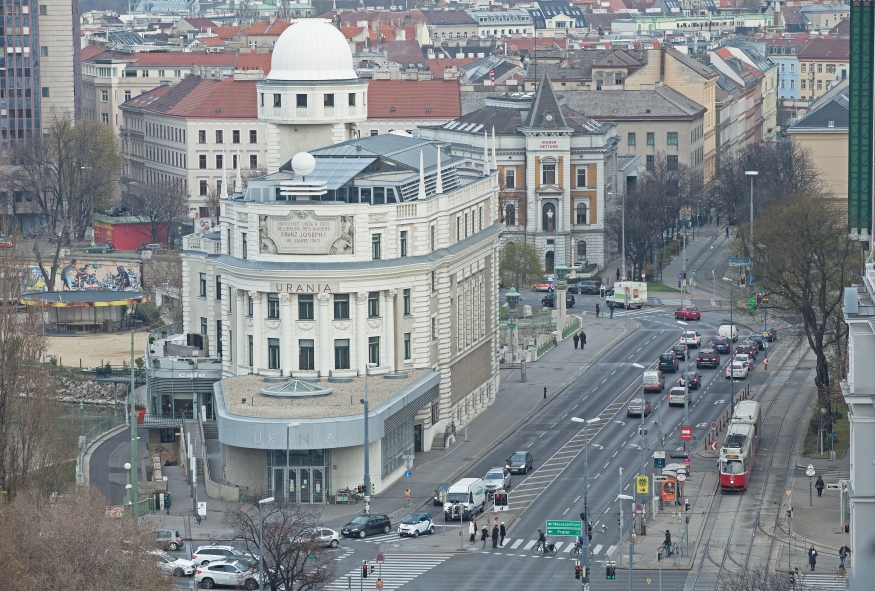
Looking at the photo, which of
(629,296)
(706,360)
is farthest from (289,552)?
(629,296)

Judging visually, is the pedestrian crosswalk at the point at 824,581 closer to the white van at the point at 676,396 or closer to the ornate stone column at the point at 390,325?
the ornate stone column at the point at 390,325

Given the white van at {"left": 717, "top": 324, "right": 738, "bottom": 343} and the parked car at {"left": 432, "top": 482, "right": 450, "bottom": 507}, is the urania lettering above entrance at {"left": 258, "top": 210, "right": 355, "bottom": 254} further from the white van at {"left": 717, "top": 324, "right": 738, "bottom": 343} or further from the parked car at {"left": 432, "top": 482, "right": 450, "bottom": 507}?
the white van at {"left": 717, "top": 324, "right": 738, "bottom": 343}

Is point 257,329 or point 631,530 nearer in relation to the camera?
point 631,530

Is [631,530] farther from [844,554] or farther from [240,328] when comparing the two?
[240,328]

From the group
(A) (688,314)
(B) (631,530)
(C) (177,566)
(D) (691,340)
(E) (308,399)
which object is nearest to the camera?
(C) (177,566)

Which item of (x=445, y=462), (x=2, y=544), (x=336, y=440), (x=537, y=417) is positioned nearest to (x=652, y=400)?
(x=537, y=417)

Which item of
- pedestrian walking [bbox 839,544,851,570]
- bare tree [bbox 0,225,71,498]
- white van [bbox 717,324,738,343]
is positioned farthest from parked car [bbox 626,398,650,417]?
bare tree [bbox 0,225,71,498]

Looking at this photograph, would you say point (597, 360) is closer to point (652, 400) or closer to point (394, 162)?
point (652, 400)

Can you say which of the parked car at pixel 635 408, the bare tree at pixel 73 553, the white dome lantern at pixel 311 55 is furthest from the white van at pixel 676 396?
the bare tree at pixel 73 553
